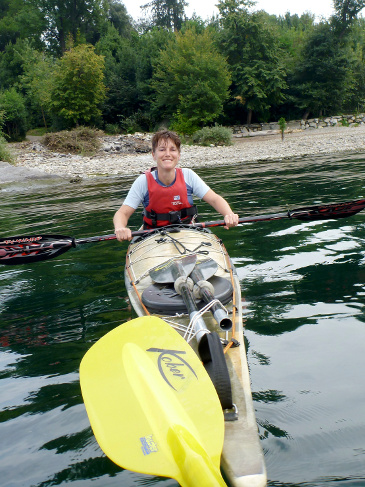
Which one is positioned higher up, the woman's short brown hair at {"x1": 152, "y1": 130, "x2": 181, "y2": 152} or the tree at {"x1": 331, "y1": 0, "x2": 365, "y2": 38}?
the tree at {"x1": 331, "y1": 0, "x2": 365, "y2": 38}

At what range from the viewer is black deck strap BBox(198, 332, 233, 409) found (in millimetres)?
2064

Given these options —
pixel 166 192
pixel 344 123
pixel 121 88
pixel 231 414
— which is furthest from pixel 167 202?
pixel 121 88

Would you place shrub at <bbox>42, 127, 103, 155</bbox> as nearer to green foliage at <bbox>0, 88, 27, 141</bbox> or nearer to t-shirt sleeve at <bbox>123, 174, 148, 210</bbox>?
green foliage at <bbox>0, 88, 27, 141</bbox>

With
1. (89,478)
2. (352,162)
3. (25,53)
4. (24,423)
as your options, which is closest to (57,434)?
(24,423)

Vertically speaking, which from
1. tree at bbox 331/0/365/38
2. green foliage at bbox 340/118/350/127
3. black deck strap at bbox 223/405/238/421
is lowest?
black deck strap at bbox 223/405/238/421

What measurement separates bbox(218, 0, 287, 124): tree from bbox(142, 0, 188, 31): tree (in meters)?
20.5

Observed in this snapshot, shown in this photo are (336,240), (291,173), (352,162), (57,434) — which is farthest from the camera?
(352,162)

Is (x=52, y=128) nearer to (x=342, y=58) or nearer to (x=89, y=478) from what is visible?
(x=342, y=58)

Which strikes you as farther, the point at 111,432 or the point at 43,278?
the point at 43,278

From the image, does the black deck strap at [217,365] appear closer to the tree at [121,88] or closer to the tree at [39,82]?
the tree at [39,82]

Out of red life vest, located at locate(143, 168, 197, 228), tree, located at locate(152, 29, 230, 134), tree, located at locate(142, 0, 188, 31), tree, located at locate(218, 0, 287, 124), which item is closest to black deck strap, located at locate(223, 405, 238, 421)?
red life vest, located at locate(143, 168, 197, 228)

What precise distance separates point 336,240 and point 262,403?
3794 millimetres

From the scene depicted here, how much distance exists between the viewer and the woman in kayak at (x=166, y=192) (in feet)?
14.6

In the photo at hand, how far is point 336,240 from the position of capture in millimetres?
5785
